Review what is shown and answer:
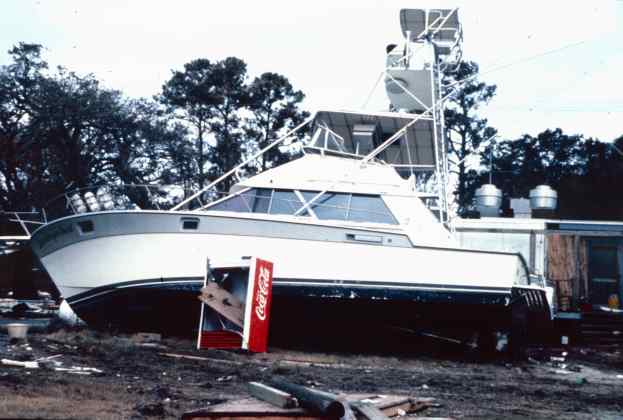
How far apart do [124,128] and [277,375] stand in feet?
79.9

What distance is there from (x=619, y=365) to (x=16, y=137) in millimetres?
24429

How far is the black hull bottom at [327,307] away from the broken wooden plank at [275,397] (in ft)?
17.0

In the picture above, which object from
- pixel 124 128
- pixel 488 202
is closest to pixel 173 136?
pixel 124 128

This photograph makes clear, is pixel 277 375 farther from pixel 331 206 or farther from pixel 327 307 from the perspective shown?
pixel 331 206

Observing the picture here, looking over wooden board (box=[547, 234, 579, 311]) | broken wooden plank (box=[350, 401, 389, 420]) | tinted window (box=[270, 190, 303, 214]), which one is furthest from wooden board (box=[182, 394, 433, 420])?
wooden board (box=[547, 234, 579, 311])

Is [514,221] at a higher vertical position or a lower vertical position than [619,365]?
higher

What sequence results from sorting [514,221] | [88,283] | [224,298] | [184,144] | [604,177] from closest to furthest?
1. [224,298]
2. [88,283]
3. [514,221]
4. [184,144]
5. [604,177]

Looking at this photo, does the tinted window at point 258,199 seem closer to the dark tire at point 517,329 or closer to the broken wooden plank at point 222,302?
the broken wooden plank at point 222,302

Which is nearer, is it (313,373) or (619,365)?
(313,373)

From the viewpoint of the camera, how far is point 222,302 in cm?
1045

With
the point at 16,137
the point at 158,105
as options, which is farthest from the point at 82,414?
the point at 158,105

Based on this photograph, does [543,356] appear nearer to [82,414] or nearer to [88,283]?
[88,283]

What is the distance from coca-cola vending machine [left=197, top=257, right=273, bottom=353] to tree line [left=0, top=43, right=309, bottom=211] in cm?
1894

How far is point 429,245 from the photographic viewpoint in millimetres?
10992
